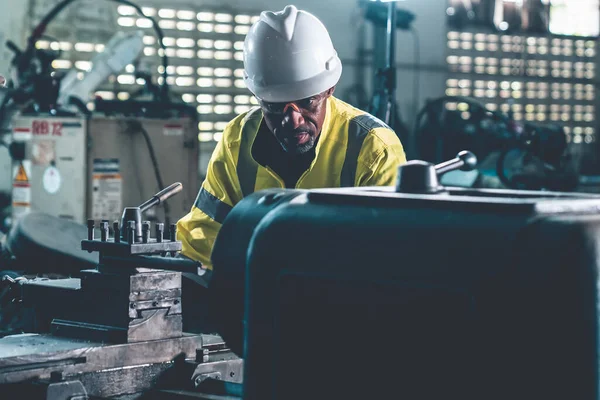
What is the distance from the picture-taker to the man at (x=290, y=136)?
1.63 meters

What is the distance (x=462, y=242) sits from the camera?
2.55 feet

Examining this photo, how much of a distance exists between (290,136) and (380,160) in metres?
0.18

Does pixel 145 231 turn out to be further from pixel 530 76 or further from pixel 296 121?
pixel 530 76

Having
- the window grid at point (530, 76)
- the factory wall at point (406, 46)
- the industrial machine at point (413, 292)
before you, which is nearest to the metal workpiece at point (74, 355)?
the industrial machine at point (413, 292)

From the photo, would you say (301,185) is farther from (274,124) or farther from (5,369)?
(5,369)

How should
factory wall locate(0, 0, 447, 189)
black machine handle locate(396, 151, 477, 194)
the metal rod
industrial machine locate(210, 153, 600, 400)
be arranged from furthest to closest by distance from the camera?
factory wall locate(0, 0, 447, 189), the metal rod, black machine handle locate(396, 151, 477, 194), industrial machine locate(210, 153, 600, 400)

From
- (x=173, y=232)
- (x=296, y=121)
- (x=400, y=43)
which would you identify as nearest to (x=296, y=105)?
(x=296, y=121)

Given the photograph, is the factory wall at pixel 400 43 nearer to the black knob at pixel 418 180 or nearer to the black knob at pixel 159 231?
the black knob at pixel 159 231

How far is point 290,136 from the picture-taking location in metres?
1.77

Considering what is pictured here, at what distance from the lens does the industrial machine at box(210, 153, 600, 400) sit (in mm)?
739

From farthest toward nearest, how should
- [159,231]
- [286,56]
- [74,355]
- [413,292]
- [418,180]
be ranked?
[286,56] < [159,231] < [74,355] < [418,180] < [413,292]

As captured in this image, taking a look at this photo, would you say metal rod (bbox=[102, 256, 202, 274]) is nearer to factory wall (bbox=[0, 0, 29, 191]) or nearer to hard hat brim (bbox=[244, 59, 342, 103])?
hard hat brim (bbox=[244, 59, 342, 103])

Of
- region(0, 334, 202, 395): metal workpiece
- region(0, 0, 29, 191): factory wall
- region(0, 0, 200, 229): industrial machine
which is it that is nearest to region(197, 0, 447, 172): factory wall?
region(0, 0, 29, 191): factory wall

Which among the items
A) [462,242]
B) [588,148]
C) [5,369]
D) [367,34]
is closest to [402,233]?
[462,242]
